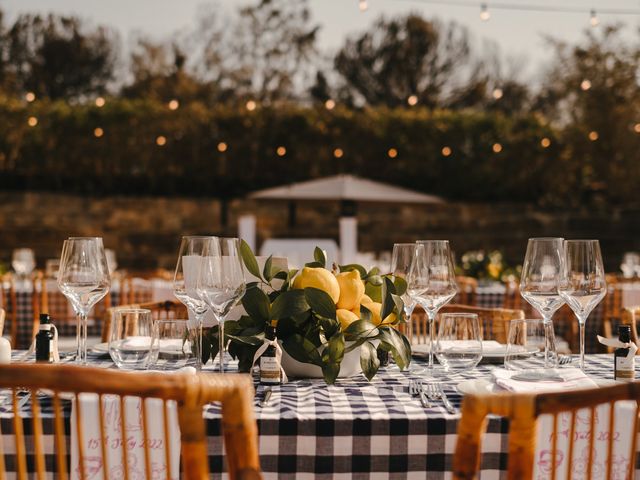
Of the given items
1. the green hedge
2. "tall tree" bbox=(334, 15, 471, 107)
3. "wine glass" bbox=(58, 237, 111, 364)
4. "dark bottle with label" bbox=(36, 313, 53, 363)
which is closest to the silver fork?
"wine glass" bbox=(58, 237, 111, 364)

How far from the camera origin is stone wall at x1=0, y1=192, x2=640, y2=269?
11.4 m

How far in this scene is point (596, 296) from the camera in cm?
177

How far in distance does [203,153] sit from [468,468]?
37.9ft

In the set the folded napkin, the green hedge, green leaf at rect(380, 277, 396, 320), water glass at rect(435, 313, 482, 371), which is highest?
the green hedge

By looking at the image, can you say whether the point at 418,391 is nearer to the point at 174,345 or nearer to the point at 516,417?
the point at 174,345

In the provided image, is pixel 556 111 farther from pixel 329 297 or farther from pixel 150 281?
pixel 329 297

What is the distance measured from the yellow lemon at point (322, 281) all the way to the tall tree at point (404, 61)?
54.4ft

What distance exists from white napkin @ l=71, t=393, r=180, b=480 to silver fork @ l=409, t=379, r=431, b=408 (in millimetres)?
455

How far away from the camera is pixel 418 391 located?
152cm

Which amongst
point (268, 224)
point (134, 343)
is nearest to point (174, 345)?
point (134, 343)

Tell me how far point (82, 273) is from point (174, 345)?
0.28 m

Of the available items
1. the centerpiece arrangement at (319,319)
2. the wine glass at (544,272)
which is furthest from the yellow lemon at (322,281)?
the wine glass at (544,272)

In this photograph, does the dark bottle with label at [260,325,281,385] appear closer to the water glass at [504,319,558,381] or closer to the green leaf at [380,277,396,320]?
the green leaf at [380,277,396,320]

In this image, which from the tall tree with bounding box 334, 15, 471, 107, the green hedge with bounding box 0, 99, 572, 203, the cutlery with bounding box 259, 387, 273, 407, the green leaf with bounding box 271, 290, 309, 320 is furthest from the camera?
the tall tree with bounding box 334, 15, 471, 107
